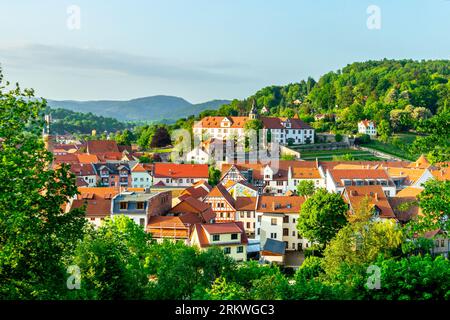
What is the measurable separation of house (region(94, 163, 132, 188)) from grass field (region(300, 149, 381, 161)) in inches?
976

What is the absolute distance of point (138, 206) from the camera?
30.5 m

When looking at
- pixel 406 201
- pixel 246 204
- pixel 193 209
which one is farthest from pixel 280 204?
pixel 406 201

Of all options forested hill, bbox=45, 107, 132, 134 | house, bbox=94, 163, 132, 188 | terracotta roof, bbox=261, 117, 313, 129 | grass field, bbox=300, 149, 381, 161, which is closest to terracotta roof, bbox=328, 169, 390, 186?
grass field, bbox=300, 149, 381, 161

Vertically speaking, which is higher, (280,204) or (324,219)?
(280,204)

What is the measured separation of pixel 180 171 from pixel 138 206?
2332 cm

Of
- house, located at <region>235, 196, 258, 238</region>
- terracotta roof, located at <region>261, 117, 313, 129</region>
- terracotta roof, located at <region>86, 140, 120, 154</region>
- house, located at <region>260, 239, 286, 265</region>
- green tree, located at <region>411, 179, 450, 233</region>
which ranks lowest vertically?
house, located at <region>260, 239, 286, 265</region>

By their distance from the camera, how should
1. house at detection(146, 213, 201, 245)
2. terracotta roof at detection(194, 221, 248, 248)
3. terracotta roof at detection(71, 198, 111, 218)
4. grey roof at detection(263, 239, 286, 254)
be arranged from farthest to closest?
terracotta roof at detection(71, 198, 111, 218), grey roof at detection(263, 239, 286, 254), house at detection(146, 213, 201, 245), terracotta roof at detection(194, 221, 248, 248)

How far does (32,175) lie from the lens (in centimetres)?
864

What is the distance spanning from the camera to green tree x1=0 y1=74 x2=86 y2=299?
8.22m

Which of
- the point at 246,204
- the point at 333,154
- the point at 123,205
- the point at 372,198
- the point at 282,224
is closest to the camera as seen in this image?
the point at 123,205

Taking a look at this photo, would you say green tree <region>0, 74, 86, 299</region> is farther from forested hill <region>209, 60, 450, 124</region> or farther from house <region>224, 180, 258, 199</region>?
forested hill <region>209, 60, 450, 124</region>

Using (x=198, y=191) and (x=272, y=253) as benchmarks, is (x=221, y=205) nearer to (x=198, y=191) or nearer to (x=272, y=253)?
(x=198, y=191)
